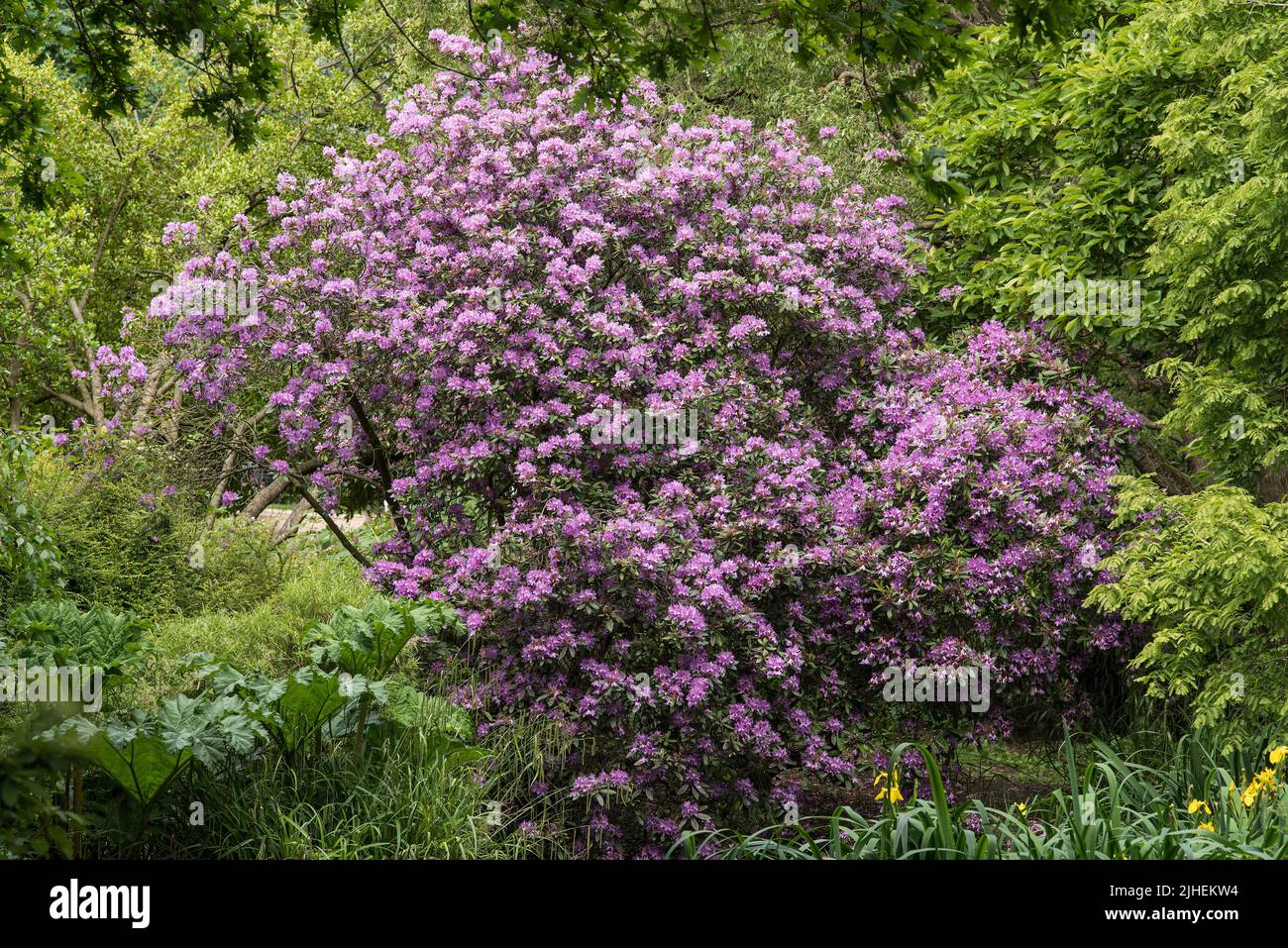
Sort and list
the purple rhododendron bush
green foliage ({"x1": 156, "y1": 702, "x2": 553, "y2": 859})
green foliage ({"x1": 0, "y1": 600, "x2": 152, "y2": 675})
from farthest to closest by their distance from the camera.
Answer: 1. the purple rhododendron bush
2. green foliage ({"x1": 0, "y1": 600, "x2": 152, "y2": 675})
3. green foliage ({"x1": 156, "y1": 702, "x2": 553, "y2": 859})

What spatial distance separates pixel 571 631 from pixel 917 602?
6.22ft

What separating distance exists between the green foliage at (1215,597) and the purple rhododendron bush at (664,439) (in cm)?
44

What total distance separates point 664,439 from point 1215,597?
9.74 feet

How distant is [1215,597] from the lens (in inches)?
252

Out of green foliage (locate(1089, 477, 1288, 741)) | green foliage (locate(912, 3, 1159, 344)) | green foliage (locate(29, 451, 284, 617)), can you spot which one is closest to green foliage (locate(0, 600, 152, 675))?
green foliage (locate(29, 451, 284, 617))

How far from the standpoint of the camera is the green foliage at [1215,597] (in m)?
6.05

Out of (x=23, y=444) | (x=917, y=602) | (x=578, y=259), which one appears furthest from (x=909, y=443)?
(x=23, y=444)

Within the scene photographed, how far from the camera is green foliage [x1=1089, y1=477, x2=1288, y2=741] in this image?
238 inches

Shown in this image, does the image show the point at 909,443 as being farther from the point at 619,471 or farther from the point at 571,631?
the point at 571,631

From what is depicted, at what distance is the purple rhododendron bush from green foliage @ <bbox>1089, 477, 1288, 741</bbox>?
1.44 ft

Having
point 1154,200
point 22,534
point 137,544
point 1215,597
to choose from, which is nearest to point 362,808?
point 22,534

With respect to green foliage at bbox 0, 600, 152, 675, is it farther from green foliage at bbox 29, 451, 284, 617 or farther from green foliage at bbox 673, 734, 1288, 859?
green foliage at bbox 29, 451, 284, 617

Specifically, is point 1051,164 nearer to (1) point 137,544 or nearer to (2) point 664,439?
(2) point 664,439

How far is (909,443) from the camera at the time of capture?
7074 mm
